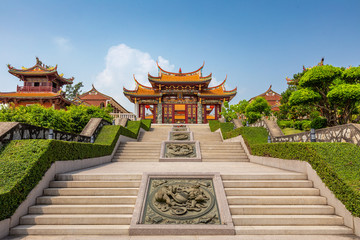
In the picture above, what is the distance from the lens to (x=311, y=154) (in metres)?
4.76

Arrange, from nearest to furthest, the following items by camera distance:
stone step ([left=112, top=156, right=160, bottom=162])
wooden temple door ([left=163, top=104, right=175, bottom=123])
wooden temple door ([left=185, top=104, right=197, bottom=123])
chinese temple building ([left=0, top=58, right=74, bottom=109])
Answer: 1. stone step ([left=112, top=156, right=160, bottom=162])
2. chinese temple building ([left=0, top=58, right=74, bottom=109])
3. wooden temple door ([left=163, top=104, right=175, bottom=123])
4. wooden temple door ([left=185, top=104, right=197, bottom=123])

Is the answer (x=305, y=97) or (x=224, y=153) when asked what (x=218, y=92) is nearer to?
(x=305, y=97)

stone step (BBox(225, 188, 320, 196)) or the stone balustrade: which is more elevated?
the stone balustrade

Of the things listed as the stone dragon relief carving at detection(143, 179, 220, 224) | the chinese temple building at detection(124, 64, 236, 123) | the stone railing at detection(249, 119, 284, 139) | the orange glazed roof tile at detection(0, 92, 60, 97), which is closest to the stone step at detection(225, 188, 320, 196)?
the stone dragon relief carving at detection(143, 179, 220, 224)

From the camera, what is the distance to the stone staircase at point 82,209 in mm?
3520

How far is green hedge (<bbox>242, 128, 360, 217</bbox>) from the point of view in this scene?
11.9 ft

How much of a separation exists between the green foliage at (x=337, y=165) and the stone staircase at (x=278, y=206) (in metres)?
0.40

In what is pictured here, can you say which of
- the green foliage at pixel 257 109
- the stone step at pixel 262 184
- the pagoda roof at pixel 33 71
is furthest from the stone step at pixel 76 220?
the pagoda roof at pixel 33 71

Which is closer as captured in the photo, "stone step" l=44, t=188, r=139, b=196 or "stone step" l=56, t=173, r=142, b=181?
"stone step" l=44, t=188, r=139, b=196

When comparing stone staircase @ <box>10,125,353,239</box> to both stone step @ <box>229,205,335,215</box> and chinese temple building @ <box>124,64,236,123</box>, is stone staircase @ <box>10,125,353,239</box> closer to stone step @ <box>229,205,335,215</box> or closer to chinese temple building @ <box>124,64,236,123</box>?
stone step @ <box>229,205,335,215</box>

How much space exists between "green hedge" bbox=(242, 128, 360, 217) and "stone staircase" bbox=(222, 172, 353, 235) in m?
0.41

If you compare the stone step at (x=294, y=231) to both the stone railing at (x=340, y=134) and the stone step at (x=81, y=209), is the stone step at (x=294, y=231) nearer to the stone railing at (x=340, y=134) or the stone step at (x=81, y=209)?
the stone step at (x=81, y=209)

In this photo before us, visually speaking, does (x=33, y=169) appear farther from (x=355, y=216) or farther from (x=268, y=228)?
(x=355, y=216)

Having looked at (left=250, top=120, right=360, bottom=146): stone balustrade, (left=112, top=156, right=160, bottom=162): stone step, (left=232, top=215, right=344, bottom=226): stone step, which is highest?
(left=250, top=120, right=360, bottom=146): stone balustrade
